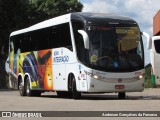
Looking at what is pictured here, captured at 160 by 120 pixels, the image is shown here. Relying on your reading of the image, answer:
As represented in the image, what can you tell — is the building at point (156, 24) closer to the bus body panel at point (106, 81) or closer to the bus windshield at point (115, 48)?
the bus windshield at point (115, 48)

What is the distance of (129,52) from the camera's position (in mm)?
22297

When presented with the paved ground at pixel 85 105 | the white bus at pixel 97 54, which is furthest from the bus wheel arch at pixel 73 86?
the paved ground at pixel 85 105

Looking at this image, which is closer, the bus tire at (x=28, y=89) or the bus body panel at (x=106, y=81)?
the bus body panel at (x=106, y=81)

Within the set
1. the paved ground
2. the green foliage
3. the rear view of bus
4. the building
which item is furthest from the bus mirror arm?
the green foliage

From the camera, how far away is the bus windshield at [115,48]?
21844mm

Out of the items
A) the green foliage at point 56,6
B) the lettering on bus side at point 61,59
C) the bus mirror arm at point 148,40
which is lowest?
the lettering on bus side at point 61,59

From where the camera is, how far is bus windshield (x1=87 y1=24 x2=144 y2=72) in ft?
71.7

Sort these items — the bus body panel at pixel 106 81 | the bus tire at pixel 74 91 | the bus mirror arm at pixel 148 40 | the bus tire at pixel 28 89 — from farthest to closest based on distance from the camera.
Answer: the bus tire at pixel 28 89 < the bus tire at pixel 74 91 < the bus mirror arm at pixel 148 40 < the bus body panel at pixel 106 81

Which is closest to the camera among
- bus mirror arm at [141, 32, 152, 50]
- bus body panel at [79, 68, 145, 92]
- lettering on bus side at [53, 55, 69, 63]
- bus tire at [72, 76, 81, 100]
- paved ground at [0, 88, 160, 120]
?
paved ground at [0, 88, 160, 120]

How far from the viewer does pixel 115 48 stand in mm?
22125

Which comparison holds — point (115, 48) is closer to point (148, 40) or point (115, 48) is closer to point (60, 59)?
point (148, 40)

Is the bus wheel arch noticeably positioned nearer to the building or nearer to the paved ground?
the paved ground

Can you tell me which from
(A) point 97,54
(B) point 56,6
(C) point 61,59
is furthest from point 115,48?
(B) point 56,6

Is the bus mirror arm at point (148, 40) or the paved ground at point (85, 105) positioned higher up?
the bus mirror arm at point (148, 40)
